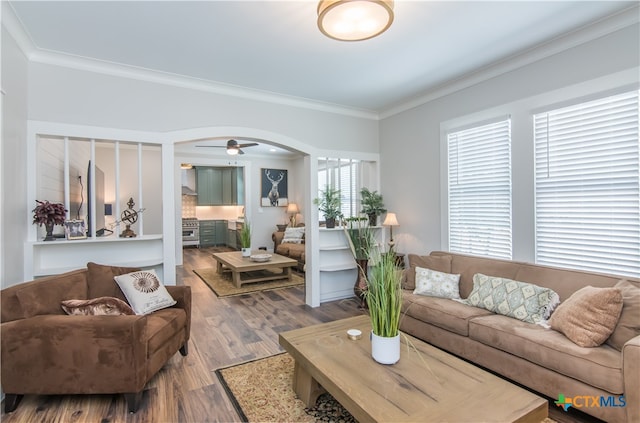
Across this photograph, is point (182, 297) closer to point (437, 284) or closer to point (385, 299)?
point (385, 299)

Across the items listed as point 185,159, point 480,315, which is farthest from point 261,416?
point 185,159

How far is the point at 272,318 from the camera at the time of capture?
3.99 m

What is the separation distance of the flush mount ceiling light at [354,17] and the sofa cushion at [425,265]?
96.3 inches

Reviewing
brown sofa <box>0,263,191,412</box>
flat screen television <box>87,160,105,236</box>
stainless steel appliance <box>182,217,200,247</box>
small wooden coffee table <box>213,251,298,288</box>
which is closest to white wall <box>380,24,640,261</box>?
small wooden coffee table <box>213,251,298,288</box>

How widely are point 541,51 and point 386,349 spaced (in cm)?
310

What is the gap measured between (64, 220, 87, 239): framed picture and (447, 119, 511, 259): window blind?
4.02 metres

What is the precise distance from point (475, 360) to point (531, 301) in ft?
2.15

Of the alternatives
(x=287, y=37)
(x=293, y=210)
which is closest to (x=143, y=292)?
(x=287, y=37)

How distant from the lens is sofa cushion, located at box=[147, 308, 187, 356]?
7.70 feet

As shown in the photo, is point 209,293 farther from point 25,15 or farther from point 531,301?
point 531,301

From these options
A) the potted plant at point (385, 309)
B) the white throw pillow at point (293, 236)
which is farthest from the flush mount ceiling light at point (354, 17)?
the white throw pillow at point (293, 236)

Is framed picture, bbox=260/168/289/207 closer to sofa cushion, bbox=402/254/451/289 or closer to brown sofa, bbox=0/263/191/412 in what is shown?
sofa cushion, bbox=402/254/451/289

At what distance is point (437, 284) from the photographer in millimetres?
3322

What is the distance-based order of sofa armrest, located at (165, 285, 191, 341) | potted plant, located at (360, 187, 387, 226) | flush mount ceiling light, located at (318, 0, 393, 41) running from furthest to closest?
potted plant, located at (360, 187, 387, 226)
sofa armrest, located at (165, 285, 191, 341)
flush mount ceiling light, located at (318, 0, 393, 41)
